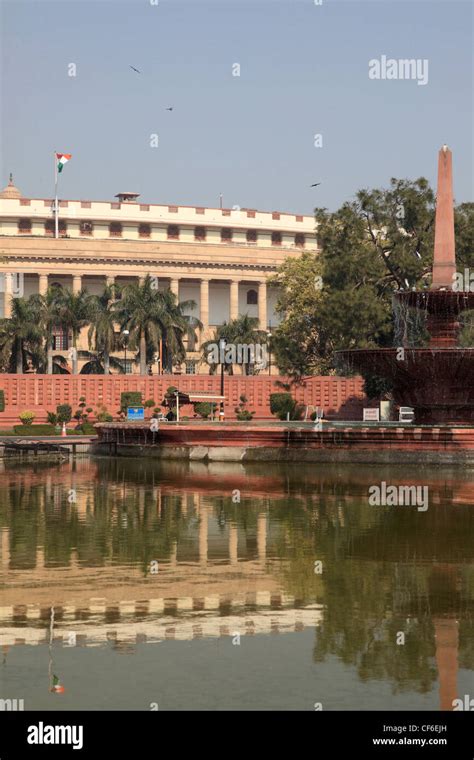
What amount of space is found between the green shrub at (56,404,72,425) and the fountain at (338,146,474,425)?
2816 centimetres

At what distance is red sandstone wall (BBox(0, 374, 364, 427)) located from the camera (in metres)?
74.4

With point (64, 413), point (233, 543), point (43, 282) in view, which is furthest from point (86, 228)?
point (233, 543)

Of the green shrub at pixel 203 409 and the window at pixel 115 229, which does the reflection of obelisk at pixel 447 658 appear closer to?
the green shrub at pixel 203 409

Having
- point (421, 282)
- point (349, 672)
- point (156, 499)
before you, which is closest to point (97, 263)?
point (421, 282)

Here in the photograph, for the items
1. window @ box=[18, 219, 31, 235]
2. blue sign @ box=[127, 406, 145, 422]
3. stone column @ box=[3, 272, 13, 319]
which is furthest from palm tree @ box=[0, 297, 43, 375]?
window @ box=[18, 219, 31, 235]

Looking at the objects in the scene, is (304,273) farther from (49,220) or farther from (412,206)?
(49,220)

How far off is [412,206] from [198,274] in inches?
1955

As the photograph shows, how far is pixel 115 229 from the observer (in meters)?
121

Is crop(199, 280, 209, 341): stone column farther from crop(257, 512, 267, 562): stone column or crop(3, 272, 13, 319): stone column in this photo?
crop(257, 512, 267, 562): stone column

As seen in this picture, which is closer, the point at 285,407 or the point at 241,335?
the point at 285,407

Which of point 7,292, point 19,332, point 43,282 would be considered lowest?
point 19,332

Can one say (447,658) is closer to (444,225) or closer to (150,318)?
(444,225)

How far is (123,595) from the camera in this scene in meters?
16.4

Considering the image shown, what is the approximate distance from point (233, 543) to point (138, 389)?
55.3m
